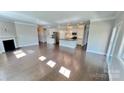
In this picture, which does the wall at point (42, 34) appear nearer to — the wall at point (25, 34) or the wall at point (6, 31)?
the wall at point (25, 34)

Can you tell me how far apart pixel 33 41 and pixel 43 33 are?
2387 mm

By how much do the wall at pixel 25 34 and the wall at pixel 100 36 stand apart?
20.9 feet

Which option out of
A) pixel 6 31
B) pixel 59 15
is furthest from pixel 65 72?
pixel 6 31

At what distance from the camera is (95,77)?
2170 millimetres

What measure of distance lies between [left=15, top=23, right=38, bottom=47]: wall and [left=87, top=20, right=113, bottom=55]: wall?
636 cm

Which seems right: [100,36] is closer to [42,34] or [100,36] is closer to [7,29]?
[7,29]

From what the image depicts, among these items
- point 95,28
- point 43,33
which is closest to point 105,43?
point 95,28

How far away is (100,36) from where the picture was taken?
4.26 metres

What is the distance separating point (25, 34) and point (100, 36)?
7065 millimetres

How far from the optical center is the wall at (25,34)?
6.11 metres

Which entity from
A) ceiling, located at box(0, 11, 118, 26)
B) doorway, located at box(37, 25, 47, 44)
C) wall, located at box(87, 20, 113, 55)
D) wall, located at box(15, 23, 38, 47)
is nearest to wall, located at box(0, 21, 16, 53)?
wall, located at box(15, 23, 38, 47)
